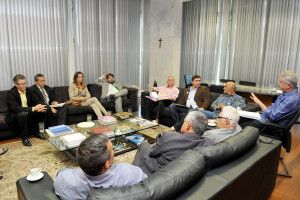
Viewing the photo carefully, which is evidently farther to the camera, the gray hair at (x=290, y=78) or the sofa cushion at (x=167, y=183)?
the gray hair at (x=290, y=78)

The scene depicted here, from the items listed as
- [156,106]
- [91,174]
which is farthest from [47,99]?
[91,174]

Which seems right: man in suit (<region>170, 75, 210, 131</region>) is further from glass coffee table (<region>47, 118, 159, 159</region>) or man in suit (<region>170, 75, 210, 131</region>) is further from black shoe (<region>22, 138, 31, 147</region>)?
black shoe (<region>22, 138, 31, 147</region>)

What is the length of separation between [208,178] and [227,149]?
1.02 ft

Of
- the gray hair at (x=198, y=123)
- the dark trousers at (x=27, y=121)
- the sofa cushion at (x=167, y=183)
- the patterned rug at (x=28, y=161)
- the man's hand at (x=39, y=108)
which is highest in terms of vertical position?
the gray hair at (x=198, y=123)

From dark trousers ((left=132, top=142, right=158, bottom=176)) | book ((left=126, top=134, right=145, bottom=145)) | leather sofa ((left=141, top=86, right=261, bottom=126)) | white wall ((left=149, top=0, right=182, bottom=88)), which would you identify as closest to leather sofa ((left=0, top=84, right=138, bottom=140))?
leather sofa ((left=141, top=86, right=261, bottom=126))

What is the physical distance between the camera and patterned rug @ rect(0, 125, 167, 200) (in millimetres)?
2479

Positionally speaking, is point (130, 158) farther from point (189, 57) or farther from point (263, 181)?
point (189, 57)

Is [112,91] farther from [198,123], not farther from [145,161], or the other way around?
[198,123]

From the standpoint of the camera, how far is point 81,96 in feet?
15.7

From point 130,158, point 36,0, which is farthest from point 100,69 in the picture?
point 130,158

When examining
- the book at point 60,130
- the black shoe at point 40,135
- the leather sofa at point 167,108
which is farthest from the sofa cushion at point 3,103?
the leather sofa at point 167,108

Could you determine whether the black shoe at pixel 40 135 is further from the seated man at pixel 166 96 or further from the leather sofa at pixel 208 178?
the leather sofa at pixel 208 178

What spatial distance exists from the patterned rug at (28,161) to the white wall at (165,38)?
4.05 m

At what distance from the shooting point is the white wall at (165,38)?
20.9 feet
